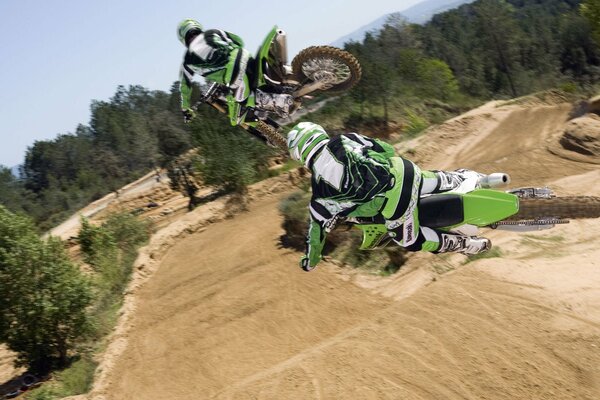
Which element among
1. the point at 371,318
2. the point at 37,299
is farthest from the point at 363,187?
the point at 37,299

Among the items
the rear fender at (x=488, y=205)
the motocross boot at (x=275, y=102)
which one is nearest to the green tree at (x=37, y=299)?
the motocross boot at (x=275, y=102)

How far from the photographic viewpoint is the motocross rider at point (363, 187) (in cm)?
508

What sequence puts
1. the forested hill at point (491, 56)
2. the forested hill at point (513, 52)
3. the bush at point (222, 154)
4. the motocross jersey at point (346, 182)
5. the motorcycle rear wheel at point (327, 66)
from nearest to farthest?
1. the motocross jersey at point (346, 182)
2. the motorcycle rear wheel at point (327, 66)
3. the bush at point (222, 154)
4. the forested hill at point (491, 56)
5. the forested hill at point (513, 52)

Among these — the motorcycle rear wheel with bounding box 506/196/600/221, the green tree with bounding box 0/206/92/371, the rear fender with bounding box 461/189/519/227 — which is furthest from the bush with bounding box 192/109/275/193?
the motorcycle rear wheel with bounding box 506/196/600/221

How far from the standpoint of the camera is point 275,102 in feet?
19.6

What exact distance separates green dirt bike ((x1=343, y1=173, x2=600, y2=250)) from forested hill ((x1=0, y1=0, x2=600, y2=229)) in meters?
15.8

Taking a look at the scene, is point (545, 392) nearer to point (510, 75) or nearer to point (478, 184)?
point (478, 184)

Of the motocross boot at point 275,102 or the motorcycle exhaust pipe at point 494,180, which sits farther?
the motocross boot at point 275,102

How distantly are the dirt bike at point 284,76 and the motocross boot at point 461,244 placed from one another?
237 centimetres

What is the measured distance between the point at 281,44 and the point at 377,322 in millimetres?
4528

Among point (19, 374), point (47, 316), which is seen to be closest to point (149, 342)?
point (47, 316)

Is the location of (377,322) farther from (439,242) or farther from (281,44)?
(281,44)

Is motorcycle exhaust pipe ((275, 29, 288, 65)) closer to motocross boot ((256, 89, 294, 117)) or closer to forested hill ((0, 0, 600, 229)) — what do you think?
motocross boot ((256, 89, 294, 117))

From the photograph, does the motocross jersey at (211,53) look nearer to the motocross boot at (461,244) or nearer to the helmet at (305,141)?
the helmet at (305,141)
